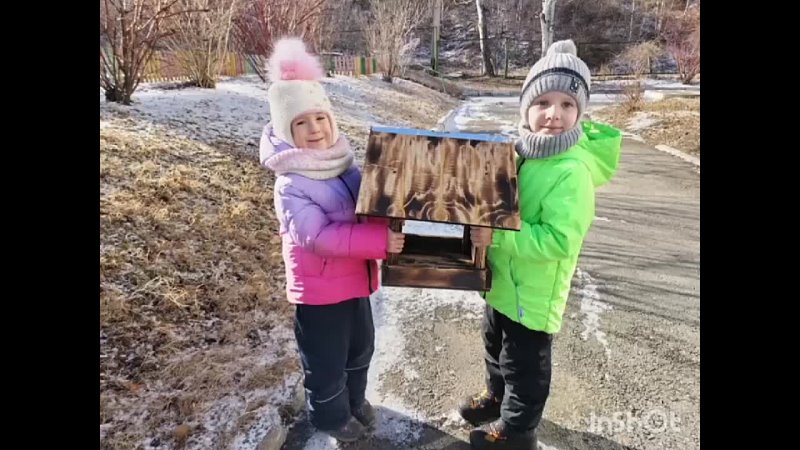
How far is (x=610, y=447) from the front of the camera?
2375 mm

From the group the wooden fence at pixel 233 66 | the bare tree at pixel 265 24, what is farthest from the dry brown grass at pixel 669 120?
the bare tree at pixel 265 24

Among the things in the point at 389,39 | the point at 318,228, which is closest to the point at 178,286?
the point at 318,228

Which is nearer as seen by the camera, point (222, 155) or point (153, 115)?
point (222, 155)

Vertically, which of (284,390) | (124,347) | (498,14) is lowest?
(284,390)

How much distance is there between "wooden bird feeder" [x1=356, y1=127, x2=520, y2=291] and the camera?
1665 mm

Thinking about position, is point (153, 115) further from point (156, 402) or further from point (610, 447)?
point (610, 447)

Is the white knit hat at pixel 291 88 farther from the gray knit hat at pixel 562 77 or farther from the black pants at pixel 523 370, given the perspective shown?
the black pants at pixel 523 370

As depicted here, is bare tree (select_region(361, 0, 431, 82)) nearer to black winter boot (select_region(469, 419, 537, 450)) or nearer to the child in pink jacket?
the child in pink jacket

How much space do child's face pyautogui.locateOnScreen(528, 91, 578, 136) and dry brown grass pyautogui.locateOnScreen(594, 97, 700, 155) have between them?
8.40 m

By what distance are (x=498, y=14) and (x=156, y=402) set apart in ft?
116

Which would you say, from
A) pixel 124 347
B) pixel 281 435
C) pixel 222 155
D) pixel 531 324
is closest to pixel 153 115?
pixel 222 155

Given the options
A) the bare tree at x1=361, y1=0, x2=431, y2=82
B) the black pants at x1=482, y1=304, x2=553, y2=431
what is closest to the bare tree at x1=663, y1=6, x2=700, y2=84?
the bare tree at x1=361, y1=0, x2=431, y2=82
